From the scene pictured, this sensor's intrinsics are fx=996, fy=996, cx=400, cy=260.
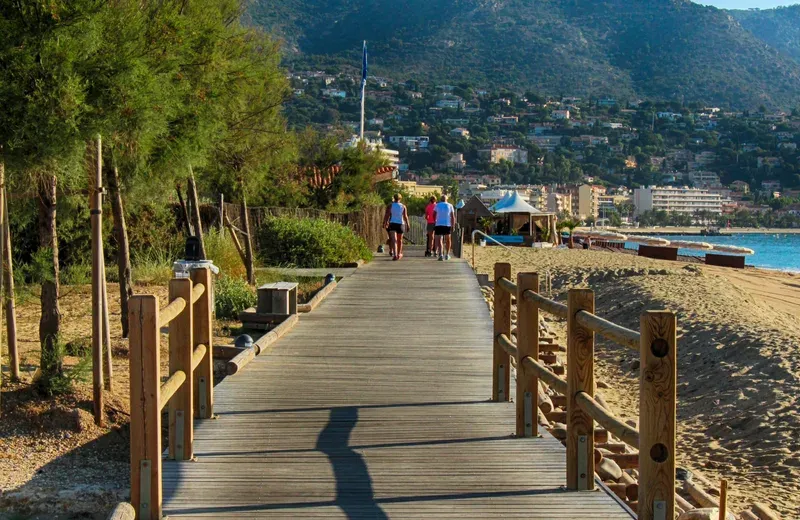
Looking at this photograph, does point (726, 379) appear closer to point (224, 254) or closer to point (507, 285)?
point (507, 285)

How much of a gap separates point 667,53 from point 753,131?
23.0m

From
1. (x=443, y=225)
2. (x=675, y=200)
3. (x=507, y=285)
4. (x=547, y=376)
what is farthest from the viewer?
(x=675, y=200)

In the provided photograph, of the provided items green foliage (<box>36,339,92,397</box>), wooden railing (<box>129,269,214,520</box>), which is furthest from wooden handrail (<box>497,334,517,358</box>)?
green foliage (<box>36,339,92,397</box>)

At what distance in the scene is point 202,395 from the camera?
7.54 m

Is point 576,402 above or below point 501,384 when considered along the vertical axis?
above

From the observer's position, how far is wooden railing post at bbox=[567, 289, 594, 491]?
231 inches

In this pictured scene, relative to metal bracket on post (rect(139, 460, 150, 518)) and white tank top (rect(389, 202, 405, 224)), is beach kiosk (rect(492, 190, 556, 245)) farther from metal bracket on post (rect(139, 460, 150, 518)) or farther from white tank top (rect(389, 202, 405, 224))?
metal bracket on post (rect(139, 460, 150, 518))

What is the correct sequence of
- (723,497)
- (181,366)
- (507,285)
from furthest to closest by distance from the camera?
(507,285), (181,366), (723,497)

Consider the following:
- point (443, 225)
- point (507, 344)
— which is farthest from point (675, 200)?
point (507, 344)

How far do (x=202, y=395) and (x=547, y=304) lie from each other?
2744 millimetres

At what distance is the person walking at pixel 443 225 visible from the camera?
23.5 m

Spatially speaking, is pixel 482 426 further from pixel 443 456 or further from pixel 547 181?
pixel 547 181

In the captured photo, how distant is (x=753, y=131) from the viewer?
176m

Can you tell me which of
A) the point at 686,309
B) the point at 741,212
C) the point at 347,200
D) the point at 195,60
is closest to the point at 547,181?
the point at 741,212
